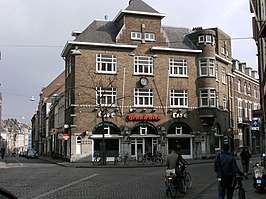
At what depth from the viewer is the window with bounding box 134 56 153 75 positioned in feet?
131

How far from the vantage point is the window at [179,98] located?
133ft

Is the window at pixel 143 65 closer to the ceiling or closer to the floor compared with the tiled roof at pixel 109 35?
closer to the floor

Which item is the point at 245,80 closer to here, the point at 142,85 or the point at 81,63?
the point at 142,85

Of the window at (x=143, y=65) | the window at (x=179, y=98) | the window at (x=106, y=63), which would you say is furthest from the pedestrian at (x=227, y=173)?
the window at (x=179, y=98)

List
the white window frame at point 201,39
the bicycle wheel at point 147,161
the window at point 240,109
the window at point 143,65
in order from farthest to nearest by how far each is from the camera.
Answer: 1. the window at point 240,109
2. the white window frame at point 201,39
3. the window at point 143,65
4. the bicycle wheel at point 147,161

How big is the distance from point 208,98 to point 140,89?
750 centimetres

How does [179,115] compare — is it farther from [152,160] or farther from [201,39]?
[152,160]

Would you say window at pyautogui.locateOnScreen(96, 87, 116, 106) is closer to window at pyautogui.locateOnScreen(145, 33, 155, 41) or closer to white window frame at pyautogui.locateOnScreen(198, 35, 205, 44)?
window at pyautogui.locateOnScreen(145, 33, 155, 41)

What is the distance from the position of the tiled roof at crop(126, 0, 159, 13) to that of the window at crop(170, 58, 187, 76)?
591 centimetres

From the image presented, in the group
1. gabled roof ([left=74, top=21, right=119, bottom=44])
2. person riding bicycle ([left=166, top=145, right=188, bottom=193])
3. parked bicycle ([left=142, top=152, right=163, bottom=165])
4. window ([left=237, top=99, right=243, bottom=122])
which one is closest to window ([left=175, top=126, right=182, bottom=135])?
parked bicycle ([left=142, top=152, right=163, bottom=165])

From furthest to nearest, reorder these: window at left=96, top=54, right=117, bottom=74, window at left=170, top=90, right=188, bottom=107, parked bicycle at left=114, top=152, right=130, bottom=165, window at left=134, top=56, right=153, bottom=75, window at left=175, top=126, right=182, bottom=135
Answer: window at left=170, top=90, right=188, bottom=107, window at left=175, top=126, right=182, bottom=135, window at left=134, top=56, right=153, bottom=75, window at left=96, top=54, right=117, bottom=74, parked bicycle at left=114, top=152, right=130, bottom=165

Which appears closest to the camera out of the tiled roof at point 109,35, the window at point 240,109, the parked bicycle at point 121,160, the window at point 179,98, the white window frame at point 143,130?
the parked bicycle at point 121,160

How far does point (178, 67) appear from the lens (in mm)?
41375

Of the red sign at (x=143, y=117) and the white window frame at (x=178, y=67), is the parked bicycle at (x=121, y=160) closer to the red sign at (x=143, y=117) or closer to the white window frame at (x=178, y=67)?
the red sign at (x=143, y=117)
